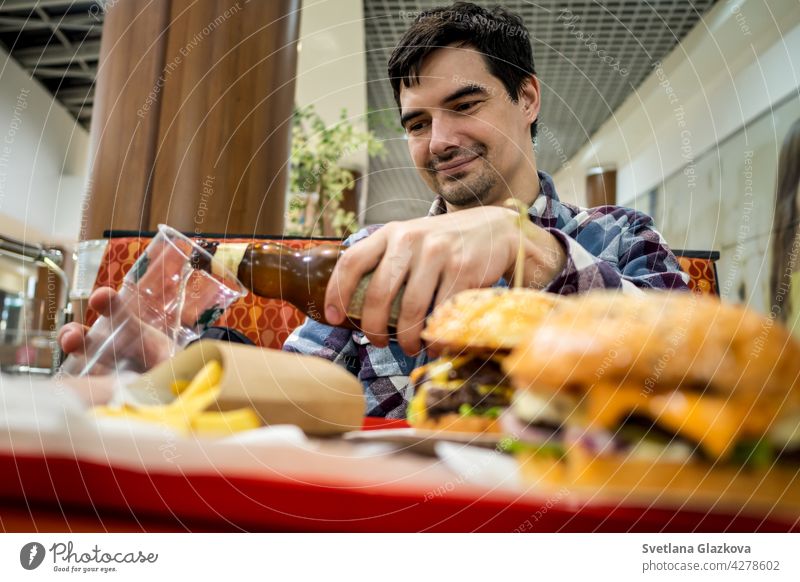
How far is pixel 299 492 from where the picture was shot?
0.17 meters

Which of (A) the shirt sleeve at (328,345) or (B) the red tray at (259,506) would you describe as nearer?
(B) the red tray at (259,506)

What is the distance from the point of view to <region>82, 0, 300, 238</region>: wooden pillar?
1.50 ft

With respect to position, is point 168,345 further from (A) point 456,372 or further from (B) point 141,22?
(B) point 141,22

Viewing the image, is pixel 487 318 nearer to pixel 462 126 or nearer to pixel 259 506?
pixel 259 506

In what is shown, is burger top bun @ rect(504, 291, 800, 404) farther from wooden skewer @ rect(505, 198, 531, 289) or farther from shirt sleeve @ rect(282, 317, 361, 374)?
shirt sleeve @ rect(282, 317, 361, 374)

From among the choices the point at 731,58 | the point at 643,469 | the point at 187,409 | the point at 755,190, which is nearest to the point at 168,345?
the point at 187,409

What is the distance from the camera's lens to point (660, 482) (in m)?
0.15

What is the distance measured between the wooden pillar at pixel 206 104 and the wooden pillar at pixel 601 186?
27 centimetres

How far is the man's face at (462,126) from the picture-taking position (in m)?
0.42

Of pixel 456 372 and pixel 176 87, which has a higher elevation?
pixel 176 87

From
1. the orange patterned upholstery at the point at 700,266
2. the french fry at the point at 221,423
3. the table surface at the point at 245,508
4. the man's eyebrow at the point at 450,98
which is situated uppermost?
the man's eyebrow at the point at 450,98

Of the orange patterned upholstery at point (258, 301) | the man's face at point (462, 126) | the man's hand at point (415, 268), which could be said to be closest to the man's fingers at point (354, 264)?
the man's hand at point (415, 268)

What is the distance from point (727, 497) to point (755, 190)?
190 mm

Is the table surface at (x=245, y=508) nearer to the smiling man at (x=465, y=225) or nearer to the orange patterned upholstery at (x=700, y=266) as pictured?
the smiling man at (x=465, y=225)
